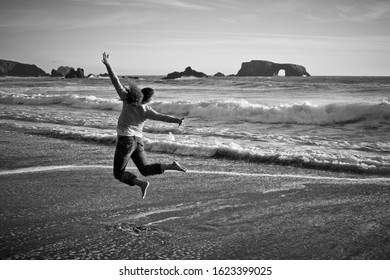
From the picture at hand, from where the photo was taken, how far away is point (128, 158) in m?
5.02

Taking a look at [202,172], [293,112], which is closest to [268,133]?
[293,112]

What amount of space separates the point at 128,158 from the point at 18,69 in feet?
528

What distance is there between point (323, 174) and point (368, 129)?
24.0 ft

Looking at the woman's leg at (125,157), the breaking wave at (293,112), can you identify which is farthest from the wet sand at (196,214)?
the breaking wave at (293,112)

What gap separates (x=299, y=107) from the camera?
16422mm

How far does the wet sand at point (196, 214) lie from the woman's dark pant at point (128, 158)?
377 millimetres

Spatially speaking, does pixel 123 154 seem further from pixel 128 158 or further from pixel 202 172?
pixel 202 172

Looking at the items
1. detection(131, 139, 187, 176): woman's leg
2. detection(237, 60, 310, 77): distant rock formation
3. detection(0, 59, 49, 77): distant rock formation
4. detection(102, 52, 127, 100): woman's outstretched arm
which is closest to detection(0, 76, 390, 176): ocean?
detection(131, 139, 187, 176): woman's leg

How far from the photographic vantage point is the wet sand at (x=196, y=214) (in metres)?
3.61

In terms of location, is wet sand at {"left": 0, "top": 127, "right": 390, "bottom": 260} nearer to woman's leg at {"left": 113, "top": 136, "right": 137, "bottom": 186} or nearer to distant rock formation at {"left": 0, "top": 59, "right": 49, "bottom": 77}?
woman's leg at {"left": 113, "top": 136, "right": 137, "bottom": 186}

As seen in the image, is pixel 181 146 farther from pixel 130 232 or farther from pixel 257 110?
pixel 257 110

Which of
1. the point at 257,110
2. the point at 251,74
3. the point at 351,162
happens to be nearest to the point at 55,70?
the point at 251,74

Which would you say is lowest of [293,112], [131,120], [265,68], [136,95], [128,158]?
[128,158]

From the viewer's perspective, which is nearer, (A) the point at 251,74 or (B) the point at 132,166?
(B) the point at 132,166
